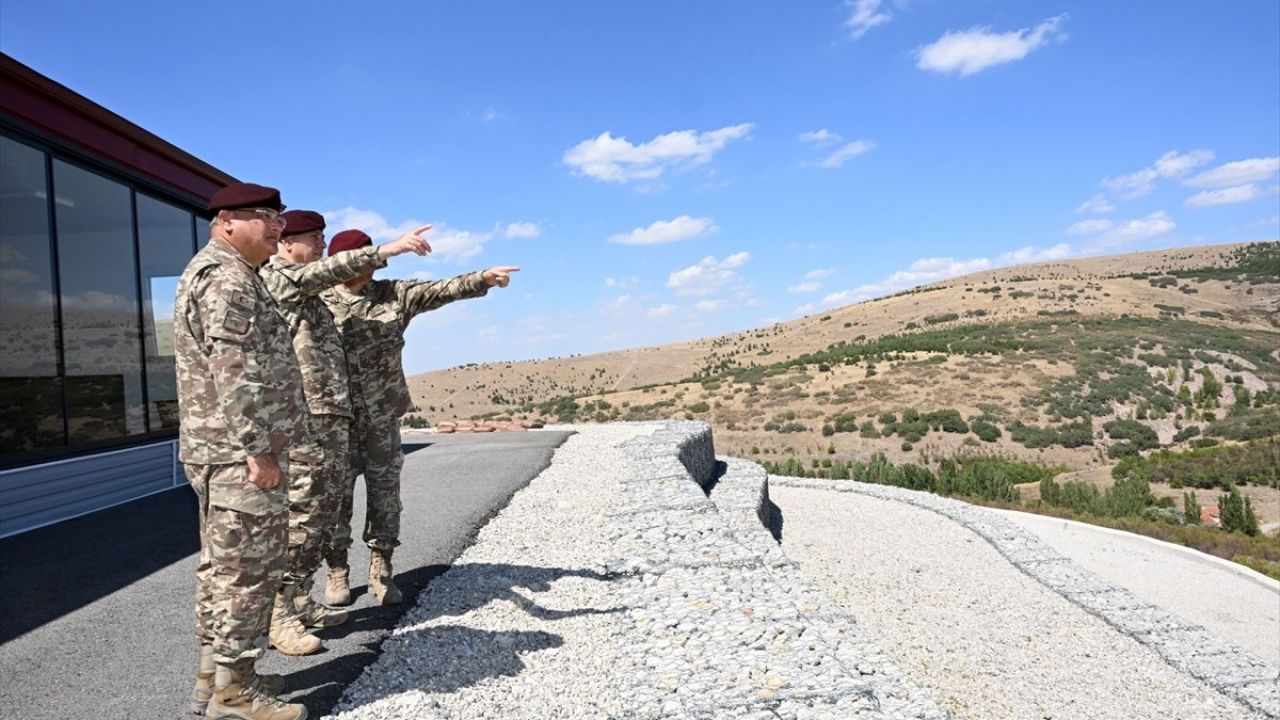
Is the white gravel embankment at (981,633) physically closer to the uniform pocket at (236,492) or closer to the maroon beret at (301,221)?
the uniform pocket at (236,492)

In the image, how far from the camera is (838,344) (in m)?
61.2

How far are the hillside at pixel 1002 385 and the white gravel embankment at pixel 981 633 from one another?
30.8 ft

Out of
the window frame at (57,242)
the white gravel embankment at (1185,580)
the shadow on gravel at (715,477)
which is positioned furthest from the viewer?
the shadow on gravel at (715,477)

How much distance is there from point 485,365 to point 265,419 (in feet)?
247

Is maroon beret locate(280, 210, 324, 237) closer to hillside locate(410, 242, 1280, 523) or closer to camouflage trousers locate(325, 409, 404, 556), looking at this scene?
camouflage trousers locate(325, 409, 404, 556)

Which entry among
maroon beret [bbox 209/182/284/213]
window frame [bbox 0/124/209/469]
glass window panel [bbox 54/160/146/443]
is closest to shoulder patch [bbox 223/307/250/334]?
maroon beret [bbox 209/182/284/213]

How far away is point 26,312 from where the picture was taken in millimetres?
8172

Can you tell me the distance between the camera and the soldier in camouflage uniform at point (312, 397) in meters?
3.59

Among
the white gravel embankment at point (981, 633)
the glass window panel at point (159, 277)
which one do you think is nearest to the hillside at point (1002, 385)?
the white gravel embankment at point (981, 633)

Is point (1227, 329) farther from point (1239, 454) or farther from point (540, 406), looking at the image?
point (540, 406)

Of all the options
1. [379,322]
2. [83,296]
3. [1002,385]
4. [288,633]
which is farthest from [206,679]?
[1002,385]

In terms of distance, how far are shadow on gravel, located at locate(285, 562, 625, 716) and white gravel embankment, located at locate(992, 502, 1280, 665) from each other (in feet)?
26.9

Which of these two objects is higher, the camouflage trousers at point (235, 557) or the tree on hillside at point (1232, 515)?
the camouflage trousers at point (235, 557)

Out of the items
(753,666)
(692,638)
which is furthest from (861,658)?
(692,638)
